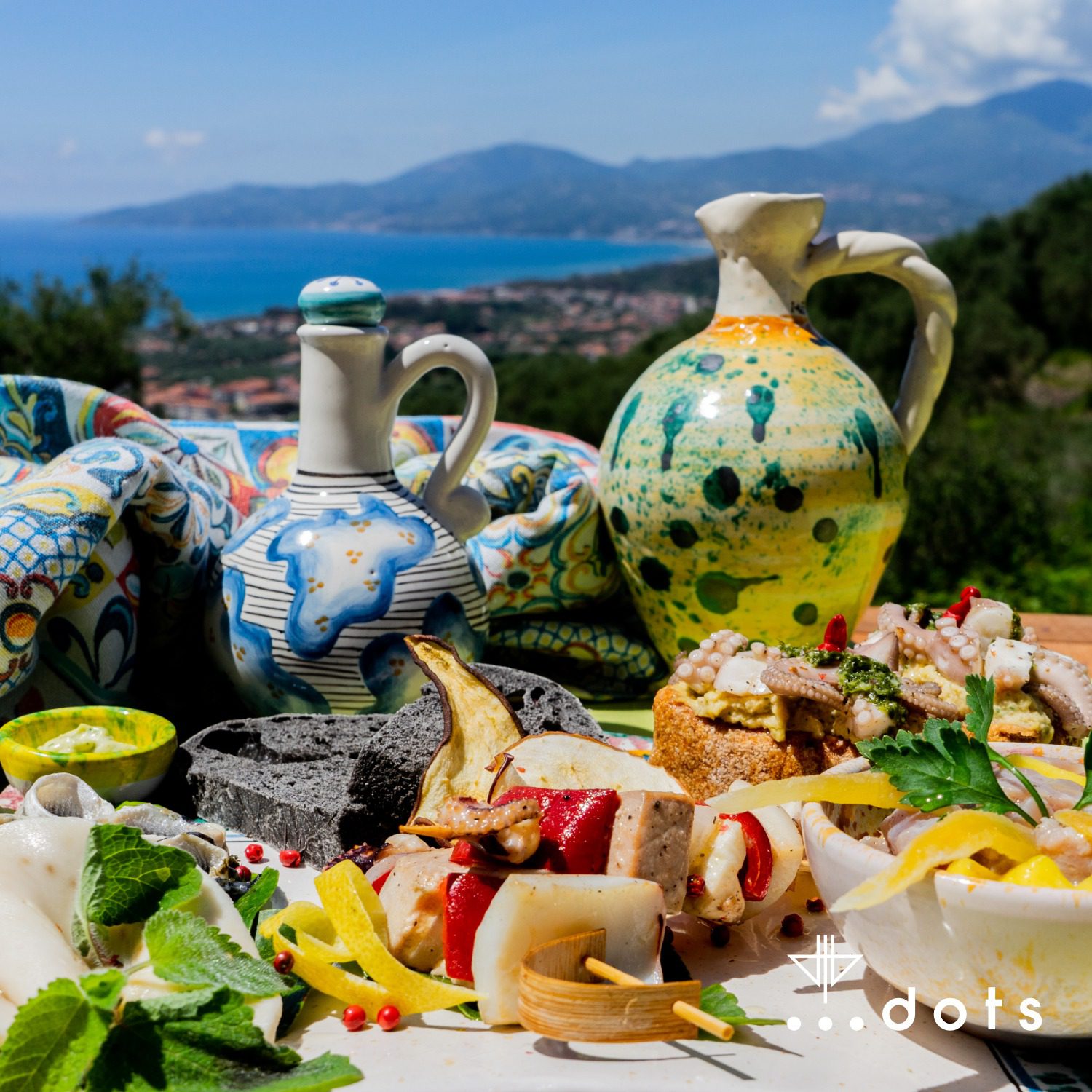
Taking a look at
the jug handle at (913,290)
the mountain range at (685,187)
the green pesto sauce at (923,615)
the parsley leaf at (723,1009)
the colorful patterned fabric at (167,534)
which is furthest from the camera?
the mountain range at (685,187)

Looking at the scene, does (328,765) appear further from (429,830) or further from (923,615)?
(923,615)

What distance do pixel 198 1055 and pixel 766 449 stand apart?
3.95ft

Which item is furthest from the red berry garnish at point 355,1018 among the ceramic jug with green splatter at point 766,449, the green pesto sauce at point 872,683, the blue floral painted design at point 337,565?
the ceramic jug with green splatter at point 766,449

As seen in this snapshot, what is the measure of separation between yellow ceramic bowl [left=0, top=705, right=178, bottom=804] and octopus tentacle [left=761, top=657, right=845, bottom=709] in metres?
0.67

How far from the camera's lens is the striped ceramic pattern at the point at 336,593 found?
5.28 feet

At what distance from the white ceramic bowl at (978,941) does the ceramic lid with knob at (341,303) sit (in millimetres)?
1001

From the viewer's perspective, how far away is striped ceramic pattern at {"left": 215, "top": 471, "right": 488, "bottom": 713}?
5.28ft

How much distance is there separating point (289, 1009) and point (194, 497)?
1.05 metres

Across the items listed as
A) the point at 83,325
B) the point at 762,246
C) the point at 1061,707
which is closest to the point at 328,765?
the point at 1061,707

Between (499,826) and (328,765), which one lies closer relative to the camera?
(499,826)

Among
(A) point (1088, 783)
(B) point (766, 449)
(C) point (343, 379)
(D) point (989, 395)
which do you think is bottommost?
(D) point (989, 395)

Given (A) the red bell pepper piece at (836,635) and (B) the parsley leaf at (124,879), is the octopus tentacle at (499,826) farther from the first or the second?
(A) the red bell pepper piece at (836,635)

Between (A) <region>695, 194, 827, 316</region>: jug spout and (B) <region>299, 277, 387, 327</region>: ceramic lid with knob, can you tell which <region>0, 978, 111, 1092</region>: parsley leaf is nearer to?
(B) <region>299, 277, 387, 327</region>: ceramic lid with knob

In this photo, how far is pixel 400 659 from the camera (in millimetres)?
1630
